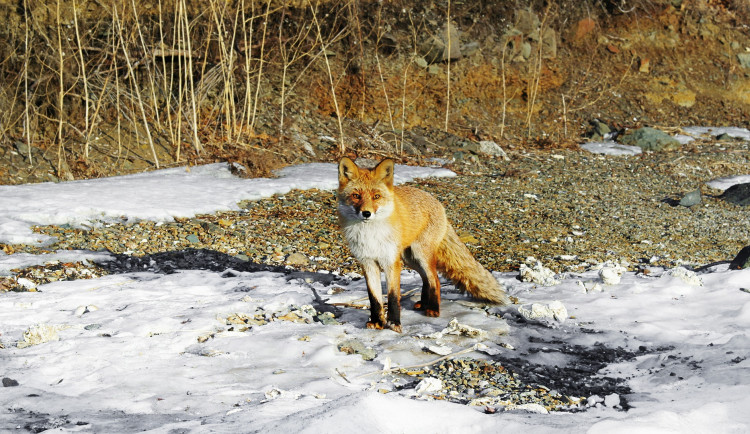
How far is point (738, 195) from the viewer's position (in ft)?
30.4

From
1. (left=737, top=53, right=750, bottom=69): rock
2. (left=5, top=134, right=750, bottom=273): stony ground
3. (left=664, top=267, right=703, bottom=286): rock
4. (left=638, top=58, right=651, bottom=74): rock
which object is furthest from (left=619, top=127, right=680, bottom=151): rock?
(left=664, top=267, right=703, bottom=286): rock

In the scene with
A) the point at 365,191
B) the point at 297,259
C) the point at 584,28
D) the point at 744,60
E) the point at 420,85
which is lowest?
the point at 297,259

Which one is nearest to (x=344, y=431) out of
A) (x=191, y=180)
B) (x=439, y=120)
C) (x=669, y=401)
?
(x=669, y=401)

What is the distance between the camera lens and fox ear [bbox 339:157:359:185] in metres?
4.28

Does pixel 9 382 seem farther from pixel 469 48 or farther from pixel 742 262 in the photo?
pixel 469 48

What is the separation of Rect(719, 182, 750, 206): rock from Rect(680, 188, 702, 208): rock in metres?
0.53

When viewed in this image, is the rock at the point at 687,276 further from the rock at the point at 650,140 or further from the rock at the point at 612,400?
the rock at the point at 650,140

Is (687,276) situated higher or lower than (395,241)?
lower

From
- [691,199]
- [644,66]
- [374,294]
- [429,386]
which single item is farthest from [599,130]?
[429,386]

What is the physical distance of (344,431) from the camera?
268 cm

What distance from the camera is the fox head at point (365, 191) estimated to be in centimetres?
405

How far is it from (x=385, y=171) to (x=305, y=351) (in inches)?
50.8

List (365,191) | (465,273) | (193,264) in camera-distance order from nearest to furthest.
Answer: (365,191), (465,273), (193,264)

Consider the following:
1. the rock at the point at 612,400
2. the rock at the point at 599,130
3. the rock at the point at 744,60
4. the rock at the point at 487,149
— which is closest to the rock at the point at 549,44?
the rock at the point at 599,130
